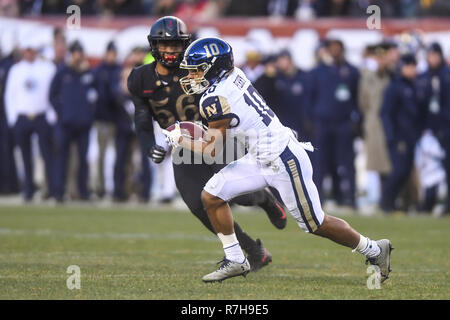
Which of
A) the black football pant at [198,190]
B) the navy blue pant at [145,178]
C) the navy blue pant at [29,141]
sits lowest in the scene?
the navy blue pant at [145,178]

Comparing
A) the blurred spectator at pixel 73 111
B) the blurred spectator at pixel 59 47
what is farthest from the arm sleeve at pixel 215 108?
the blurred spectator at pixel 59 47

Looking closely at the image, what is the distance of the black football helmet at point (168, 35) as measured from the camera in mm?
7281

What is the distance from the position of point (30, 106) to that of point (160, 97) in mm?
6843

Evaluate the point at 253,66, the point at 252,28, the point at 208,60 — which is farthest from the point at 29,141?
the point at 208,60

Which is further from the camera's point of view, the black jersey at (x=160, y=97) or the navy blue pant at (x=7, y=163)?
the navy blue pant at (x=7, y=163)

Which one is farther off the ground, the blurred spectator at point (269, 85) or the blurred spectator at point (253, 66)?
the blurred spectator at point (253, 66)

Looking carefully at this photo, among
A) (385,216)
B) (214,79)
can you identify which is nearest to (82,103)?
(385,216)

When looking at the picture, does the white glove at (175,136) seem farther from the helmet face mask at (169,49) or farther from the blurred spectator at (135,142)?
the blurred spectator at (135,142)

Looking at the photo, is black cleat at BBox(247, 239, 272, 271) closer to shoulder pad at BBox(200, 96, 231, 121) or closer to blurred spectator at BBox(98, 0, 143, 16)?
shoulder pad at BBox(200, 96, 231, 121)

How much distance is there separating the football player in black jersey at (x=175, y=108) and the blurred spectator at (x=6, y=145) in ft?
25.3

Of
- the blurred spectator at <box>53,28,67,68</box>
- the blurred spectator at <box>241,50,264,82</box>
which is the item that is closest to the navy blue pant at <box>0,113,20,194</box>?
the blurred spectator at <box>53,28,67,68</box>

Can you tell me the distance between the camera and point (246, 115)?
21.2 feet

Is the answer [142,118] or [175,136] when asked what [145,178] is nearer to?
[142,118]

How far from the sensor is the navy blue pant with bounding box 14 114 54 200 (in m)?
14.0
